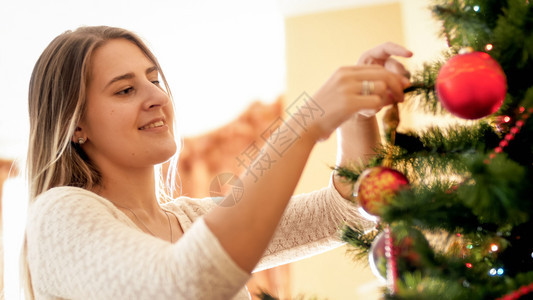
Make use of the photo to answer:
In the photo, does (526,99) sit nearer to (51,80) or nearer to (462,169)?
(462,169)

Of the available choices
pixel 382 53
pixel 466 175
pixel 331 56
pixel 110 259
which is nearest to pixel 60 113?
pixel 110 259

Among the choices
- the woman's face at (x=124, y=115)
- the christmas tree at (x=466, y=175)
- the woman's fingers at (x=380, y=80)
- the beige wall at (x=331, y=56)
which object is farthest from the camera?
the beige wall at (x=331, y=56)

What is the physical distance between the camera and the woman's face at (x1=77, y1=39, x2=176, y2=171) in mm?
872

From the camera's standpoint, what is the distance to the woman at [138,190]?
0.53 meters

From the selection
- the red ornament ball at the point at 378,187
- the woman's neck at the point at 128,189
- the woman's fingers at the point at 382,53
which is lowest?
the woman's neck at the point at 128,189

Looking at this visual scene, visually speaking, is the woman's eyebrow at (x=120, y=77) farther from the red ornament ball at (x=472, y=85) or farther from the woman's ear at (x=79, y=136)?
the red ornament ball at (x=472, y=85)

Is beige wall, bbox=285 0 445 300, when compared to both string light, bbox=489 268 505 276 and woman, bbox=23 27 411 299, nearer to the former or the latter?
woman, bbox=23 27 411 299

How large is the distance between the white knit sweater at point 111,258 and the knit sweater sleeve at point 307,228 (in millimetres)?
323

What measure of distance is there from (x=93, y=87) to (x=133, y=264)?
47 centimetres

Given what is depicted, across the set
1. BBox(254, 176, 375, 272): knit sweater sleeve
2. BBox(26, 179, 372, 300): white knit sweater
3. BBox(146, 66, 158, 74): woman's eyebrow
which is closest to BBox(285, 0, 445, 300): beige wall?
BBox(254, 176, 375, 272): knit sweater sleeve

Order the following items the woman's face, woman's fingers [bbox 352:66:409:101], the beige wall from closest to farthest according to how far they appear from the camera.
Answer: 1. woman's fingers [bbox 352:66:409:101]
2. the woman's face
3. the beige wall

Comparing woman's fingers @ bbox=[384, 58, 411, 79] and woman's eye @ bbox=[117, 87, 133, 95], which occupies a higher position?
woman's fingers @ bbox=[384, 58, 411, 79]

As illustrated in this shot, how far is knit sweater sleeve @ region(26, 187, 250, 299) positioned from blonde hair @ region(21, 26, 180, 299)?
0.21 m

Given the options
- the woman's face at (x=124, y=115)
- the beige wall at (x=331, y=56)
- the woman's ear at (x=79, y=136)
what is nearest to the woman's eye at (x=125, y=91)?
the woman's face at (x=124, y=115)
